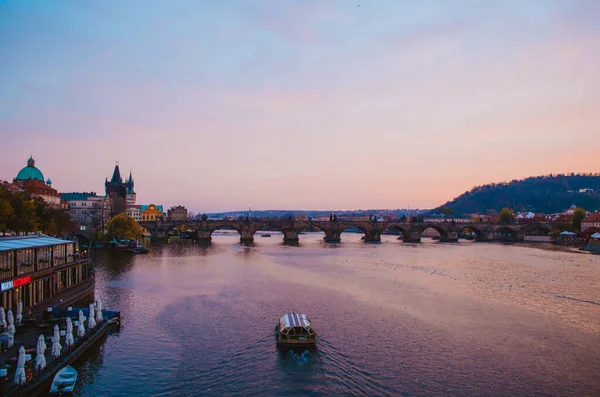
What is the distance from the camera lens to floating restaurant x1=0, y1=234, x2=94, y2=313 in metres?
35.0

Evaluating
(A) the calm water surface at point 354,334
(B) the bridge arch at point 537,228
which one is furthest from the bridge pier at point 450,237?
(A) the calm water surface at point 354,334

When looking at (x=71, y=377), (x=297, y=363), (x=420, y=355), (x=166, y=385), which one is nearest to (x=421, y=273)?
(x=420, y=355)

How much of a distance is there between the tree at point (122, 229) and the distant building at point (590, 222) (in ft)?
469

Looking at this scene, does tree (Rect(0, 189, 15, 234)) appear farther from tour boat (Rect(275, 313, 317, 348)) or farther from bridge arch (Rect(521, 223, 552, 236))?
bridge arch (Rect(521, 223, 552, 236))

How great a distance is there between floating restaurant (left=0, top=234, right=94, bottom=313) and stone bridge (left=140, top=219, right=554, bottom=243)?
103031mm

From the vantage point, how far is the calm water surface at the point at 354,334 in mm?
27672

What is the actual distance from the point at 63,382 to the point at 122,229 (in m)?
101

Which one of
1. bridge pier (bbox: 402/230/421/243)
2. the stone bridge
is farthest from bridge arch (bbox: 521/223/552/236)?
bridge pier (bbox: 402/230/421/243)

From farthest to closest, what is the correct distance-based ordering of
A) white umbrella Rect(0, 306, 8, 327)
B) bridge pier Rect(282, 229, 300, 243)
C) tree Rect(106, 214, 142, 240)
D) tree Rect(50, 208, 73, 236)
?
bridge pier Rect(282, 229, 300, 243), tree Rect(106, 214, 142, 240), tree Rect(50, 208, 73, 236), white umbrella Rect(0, 306, 8, 327)

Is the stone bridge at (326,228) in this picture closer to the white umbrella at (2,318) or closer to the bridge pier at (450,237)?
the bridge pier at (450,237)

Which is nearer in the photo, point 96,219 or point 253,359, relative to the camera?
point 253,359

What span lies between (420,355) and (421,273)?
44.1 meters

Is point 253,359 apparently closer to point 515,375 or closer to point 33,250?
point 515,375

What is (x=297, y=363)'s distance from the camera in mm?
30547
